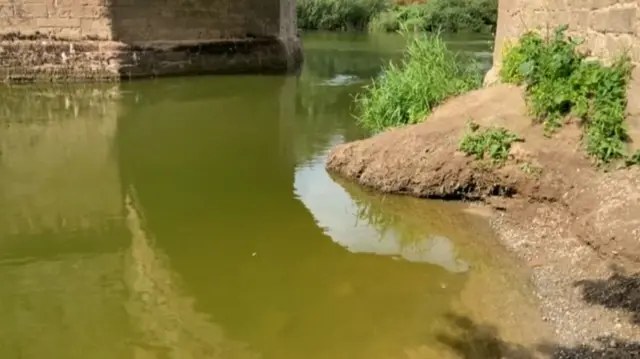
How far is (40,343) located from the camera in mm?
3783

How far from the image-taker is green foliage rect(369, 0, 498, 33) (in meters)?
32.7

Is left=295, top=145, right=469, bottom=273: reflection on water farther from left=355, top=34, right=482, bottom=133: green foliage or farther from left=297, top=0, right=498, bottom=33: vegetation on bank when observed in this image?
left=297, top=0, right=498, bottom=33: vegetation on bank

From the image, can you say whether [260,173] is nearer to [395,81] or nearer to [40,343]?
[395,81]

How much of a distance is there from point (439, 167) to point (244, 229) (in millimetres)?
1754

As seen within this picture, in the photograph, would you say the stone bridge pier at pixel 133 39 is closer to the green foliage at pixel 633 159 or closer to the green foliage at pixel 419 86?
the green foliage at pixel 419 86

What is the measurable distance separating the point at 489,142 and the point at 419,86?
6.06 feet

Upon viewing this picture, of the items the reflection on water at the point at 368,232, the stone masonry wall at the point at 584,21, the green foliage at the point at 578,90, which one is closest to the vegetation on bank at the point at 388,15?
the stone masonry wall at the point at 584,21

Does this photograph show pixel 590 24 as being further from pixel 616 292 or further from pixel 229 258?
pixel 229 258

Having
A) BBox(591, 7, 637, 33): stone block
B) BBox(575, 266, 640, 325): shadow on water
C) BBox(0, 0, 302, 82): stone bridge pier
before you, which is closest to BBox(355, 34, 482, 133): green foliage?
BBox(591, 7, 637, 33): stone block

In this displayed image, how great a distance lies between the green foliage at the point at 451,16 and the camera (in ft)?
107

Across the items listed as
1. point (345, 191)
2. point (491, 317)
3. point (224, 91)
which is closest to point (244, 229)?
point (345, 191)

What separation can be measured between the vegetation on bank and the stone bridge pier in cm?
1709

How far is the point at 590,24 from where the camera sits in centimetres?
638

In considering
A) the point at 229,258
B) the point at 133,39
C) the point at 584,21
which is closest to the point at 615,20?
the point at 584,21
